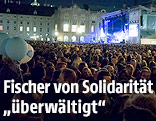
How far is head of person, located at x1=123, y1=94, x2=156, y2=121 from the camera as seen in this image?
8.25 feet

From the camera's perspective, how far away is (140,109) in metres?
2.52

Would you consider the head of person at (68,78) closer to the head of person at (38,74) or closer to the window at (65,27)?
the head of person at (38,74)

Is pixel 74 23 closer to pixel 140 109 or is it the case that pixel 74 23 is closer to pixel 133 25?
pixel 133 25

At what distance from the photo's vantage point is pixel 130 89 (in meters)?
5.09

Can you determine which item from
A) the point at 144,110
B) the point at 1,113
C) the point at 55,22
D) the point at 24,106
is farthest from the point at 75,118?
the point at 55,22

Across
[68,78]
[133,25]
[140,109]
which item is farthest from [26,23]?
[140,109]

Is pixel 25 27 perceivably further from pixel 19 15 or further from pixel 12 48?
pixel 12 48

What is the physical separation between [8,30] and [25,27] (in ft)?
19.9

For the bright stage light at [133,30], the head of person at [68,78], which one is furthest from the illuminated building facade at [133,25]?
the head of person at [68,78]

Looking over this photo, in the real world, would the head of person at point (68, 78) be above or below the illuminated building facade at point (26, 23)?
below

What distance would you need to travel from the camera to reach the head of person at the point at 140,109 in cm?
252

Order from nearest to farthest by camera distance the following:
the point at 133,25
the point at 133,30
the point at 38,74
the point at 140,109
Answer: the point at 140,109 → the point at 38,74 → the point at 133,30 → the point at 133,25

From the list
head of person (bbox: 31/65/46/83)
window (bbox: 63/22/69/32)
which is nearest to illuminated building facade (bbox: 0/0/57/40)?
window (bbox: 63/22/69/32)

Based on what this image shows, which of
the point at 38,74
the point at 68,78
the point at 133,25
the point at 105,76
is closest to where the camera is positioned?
the point at 68,78
